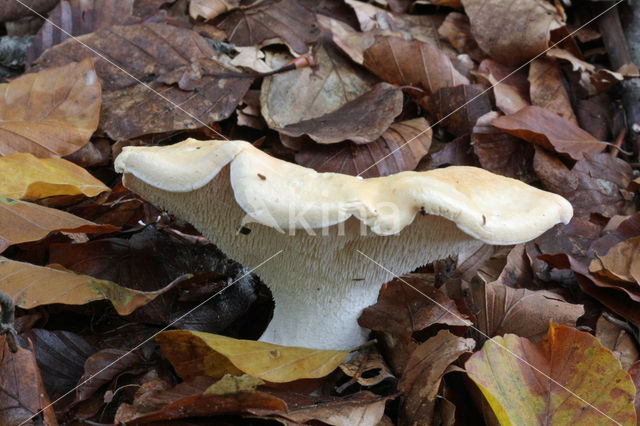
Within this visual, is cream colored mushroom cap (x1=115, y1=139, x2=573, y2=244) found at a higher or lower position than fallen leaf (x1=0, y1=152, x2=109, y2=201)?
higher

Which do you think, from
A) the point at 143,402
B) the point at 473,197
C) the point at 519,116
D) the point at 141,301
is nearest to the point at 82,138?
the point at 141,301

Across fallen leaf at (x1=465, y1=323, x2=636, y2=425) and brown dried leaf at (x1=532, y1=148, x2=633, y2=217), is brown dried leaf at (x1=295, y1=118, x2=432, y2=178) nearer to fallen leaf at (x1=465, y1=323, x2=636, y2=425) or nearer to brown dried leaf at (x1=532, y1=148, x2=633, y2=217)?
brown dried leaf at (x1=532, y1=148, x2=633, y2=217)

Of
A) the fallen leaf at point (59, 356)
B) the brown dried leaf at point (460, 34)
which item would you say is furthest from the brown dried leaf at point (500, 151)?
the fallen leaf at point (59, 356)

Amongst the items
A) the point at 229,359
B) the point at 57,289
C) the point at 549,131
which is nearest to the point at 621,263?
the point at 549,131

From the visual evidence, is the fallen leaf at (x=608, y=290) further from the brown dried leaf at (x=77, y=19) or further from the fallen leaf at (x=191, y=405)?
the brown dried leaf at (x=77, y=19)

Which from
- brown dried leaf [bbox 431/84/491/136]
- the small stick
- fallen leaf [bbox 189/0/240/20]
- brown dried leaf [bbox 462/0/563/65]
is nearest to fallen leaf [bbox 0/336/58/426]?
the small stick

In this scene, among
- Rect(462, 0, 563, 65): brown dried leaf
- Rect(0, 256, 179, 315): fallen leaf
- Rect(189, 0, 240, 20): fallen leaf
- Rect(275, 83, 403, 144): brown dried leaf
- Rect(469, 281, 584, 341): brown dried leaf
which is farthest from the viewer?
Rect(189, 0, 240, 20): fallen leaf

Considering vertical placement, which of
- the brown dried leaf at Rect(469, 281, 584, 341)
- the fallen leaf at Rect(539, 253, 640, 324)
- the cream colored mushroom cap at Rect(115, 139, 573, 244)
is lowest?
the fallen leaf at Rect(539, 253, 640, 324)

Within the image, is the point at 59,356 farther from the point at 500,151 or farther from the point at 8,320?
the point at 500,151
